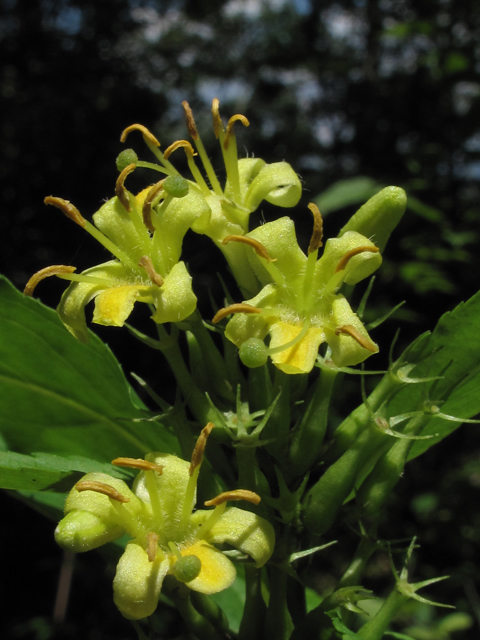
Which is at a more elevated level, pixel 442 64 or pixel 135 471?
pixel 442 64

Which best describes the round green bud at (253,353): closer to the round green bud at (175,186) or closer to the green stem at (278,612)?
the round green bud at (175,186)

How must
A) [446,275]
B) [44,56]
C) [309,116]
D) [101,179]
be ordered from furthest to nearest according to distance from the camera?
Answer: [309,116] < [44,56] < [101,179] < [446,275]

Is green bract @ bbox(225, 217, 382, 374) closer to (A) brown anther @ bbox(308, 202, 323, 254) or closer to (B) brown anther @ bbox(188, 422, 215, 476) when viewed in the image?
(A) brown anther @ bbox(308, 202, 323, 254)

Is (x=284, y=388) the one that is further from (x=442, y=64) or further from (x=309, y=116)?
(x=309, y=116)

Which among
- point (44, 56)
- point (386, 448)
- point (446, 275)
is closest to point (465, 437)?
point (446, 275)

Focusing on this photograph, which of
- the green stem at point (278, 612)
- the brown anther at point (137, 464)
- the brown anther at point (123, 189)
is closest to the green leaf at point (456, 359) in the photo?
the green stem at point (278, 612)

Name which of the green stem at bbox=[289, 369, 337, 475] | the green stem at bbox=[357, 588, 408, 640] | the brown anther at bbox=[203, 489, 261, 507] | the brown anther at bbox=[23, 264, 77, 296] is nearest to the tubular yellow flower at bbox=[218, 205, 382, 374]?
the green stem at bbox=[289, 369, 337, 475]
